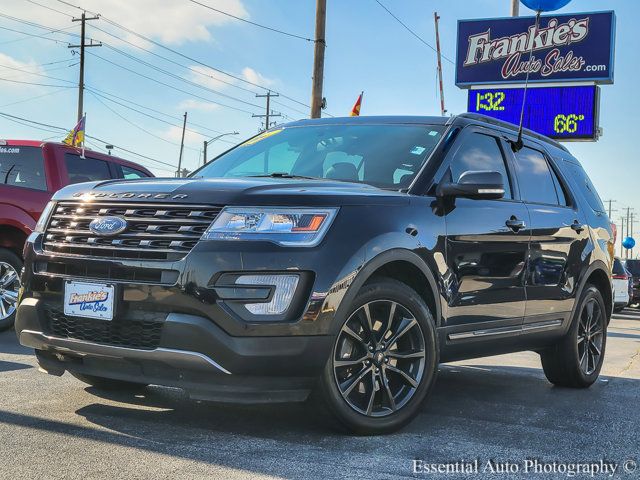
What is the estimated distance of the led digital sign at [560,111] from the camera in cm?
2095

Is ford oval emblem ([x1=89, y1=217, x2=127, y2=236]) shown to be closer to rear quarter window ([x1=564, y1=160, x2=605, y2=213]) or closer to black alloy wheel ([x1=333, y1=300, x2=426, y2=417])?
black alloy wheel ([x1=333, y1=300, x2=426, y2=417])

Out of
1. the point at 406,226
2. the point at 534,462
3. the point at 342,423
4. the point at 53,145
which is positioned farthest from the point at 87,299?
the point at 53,145

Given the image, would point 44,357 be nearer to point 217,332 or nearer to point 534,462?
point 217,332

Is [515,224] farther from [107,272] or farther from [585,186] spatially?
[107,272]

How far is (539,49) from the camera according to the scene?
2236cm

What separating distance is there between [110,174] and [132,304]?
18.3 feet

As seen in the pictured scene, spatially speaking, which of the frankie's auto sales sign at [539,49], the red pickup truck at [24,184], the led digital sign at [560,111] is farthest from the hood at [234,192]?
the frankie's auto sales sign at [539,49]

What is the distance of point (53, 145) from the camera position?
8.53 m

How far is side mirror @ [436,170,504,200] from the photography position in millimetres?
4535

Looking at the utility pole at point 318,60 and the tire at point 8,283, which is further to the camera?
the utility pole at point 318,60

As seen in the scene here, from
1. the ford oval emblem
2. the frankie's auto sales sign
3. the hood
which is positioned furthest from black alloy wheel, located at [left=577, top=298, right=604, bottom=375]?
the frankie's auto sales sign

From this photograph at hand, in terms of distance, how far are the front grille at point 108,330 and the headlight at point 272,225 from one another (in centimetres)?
53

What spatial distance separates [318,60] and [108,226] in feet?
44.9

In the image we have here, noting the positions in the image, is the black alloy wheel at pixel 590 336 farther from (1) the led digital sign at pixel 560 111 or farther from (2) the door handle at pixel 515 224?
(1) the led digital sign at pixel 560 111
